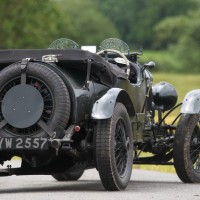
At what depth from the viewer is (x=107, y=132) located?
1103 centimetres

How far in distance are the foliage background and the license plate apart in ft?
199

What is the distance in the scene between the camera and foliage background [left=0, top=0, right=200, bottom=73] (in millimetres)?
76438

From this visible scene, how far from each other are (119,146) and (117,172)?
17.0 inches

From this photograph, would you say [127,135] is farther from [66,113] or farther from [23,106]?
[23,106]

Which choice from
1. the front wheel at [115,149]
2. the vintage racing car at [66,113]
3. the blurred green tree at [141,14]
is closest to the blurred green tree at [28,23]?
the blurred green tree at [141,14]

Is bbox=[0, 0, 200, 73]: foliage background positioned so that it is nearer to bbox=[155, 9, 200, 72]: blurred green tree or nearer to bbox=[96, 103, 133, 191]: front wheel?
bbox=[155, 9, 200, 72]: blurred green tree

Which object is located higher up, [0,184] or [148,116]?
[148,116]

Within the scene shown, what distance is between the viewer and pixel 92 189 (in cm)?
1182

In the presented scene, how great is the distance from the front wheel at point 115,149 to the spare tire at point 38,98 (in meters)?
0.45

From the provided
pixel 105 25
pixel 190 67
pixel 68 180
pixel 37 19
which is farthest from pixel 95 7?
pixel 68 180

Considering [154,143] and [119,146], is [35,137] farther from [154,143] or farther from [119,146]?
[154,143]

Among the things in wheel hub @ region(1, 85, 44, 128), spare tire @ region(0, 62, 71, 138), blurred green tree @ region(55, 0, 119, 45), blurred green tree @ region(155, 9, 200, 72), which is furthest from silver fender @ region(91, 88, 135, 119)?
blurred green tree @ region(55, 0, 119, 45)

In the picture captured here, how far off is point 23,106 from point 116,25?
165 meters

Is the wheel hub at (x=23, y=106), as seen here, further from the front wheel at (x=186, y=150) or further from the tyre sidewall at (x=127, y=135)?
the front wheel at (x=186, y=150)
